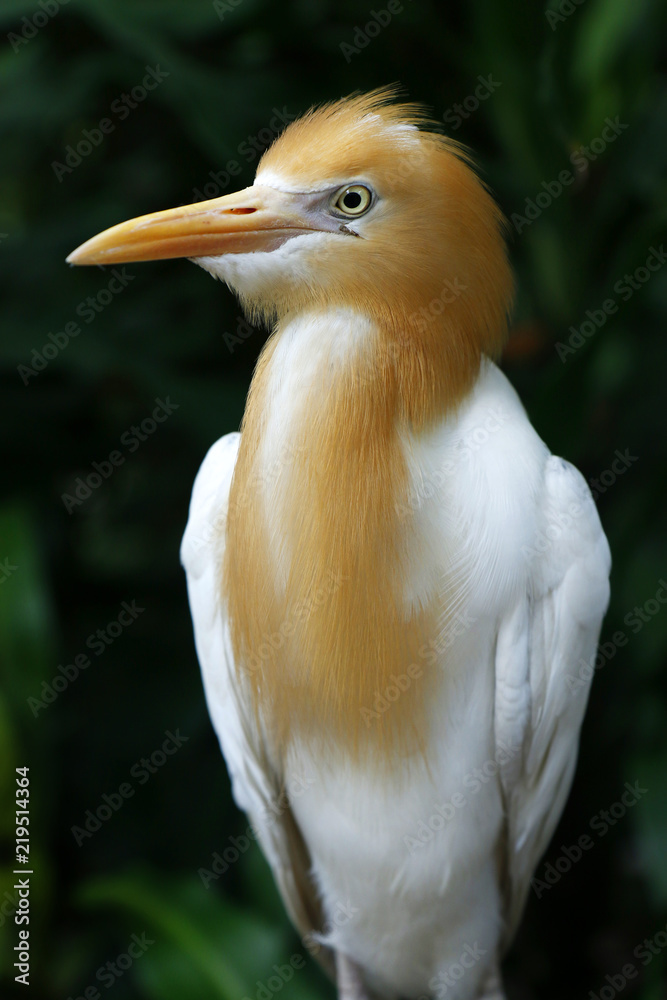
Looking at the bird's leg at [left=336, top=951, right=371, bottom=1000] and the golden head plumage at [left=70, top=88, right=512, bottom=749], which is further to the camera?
the bird's leg at [left=336, top=951, right=371, bottom=1000]

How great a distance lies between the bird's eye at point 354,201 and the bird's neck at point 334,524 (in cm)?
7

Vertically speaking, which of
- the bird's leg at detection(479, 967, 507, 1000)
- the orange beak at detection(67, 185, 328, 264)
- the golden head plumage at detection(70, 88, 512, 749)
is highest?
the orange beak at detection(67, 185, 328, 264)

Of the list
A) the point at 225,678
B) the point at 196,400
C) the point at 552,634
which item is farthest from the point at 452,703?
the point at 196,400

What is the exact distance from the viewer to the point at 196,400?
1.20m

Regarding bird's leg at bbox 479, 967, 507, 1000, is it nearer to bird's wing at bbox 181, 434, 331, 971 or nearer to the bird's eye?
bird's wing at bbox 181, 434, 331, 971

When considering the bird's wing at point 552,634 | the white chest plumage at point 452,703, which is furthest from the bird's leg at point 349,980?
the bird's wing at point 552,634

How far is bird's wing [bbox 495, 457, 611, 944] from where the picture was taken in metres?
0.74

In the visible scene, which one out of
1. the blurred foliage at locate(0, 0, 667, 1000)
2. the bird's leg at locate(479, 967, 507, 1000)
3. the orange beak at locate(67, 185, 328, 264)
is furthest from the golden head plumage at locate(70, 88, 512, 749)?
the bird's leg at locate(479, 967, 507, 1000)

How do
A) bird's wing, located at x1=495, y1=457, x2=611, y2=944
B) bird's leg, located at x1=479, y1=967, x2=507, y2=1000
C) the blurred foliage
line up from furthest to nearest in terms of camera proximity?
the blurred foliage
bird's leg, located at x1=479, y1=967, x2=507, y2=1000
bird's wing, located at x1=495, y1=457, x2=611, y2=944

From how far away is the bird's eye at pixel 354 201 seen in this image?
25.2 inches

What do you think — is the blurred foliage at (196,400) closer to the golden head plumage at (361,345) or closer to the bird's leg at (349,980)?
the bird's leg at (349,980)

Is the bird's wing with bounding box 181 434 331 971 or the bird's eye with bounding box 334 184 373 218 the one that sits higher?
the bird's eye with bounding box 334 184 373 218

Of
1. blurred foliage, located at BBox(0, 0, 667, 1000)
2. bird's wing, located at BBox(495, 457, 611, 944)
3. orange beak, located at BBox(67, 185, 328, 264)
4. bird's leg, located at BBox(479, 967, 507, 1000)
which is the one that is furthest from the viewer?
blurred foliage, located at BBox(0, 0, 667, 1000)

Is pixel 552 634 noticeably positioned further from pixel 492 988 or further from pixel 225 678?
pixel 492 988
